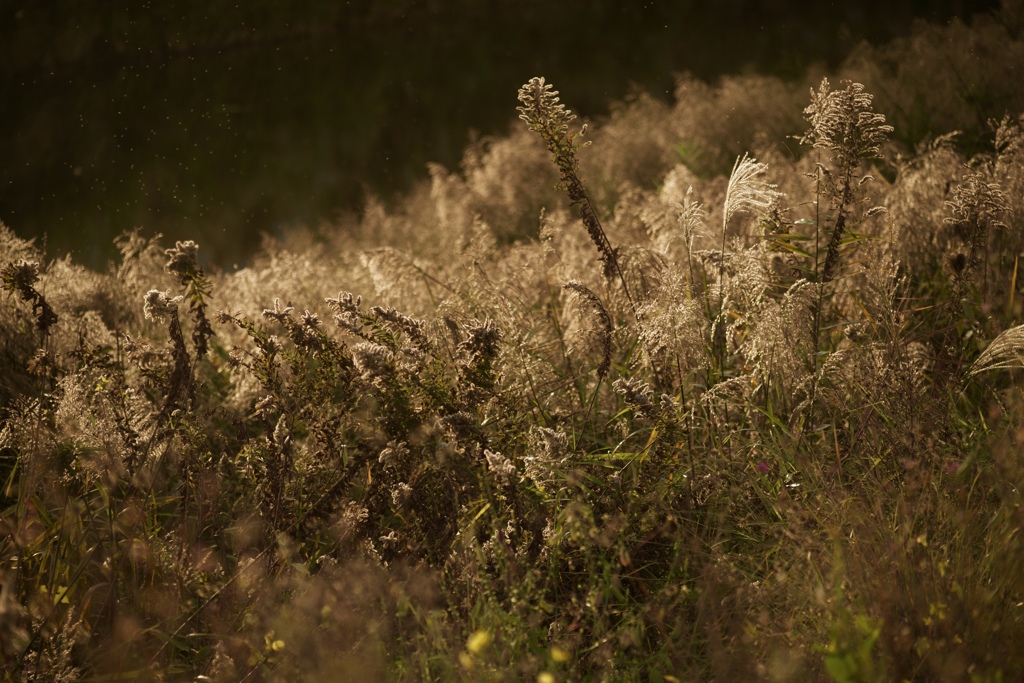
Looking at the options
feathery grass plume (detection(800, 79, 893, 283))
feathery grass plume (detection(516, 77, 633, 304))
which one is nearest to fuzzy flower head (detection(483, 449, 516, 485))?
feathery grass plume (detection(516, 77, 633, 304))

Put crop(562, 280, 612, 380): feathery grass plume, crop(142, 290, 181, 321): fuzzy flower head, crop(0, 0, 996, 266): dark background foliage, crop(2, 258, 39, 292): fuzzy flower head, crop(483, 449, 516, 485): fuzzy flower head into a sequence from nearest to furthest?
crop(483, 449, 516, 485): fuzzy flower head
crop(142, 290, 181, 321): fuzzy flower head
crop(562, 280, 612, 380): feathery grass plume
crop(2, 258, 39, 292): fuzzy flower head
crop(0, 0, 996, 266): dark background foliage

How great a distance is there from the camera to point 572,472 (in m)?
2.36

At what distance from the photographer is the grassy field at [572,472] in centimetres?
186

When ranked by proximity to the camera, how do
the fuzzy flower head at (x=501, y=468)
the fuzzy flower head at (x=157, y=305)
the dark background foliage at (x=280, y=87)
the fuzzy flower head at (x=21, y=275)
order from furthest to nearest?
the dark background foliage at (x=280, y=87)
the fuzzy flower head at (x=21, y=275)
the fuzzy flower head at (x=157, y=305)
the fuzzy flower head at (x=501, y=468)

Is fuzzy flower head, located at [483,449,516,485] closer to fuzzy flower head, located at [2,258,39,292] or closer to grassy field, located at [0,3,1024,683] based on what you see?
grassy field, located at [0,3,1024,683]

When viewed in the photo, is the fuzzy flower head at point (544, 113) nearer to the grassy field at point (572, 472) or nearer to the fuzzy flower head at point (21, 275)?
the grassy field at point (572, 472)

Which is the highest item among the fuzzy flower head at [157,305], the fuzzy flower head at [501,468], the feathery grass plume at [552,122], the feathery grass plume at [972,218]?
the fuzzy flower head at [157,305]

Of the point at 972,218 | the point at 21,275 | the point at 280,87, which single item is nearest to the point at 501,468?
the point at 21,275

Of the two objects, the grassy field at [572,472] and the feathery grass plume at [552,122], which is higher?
the feathery grass plume at [552,122]

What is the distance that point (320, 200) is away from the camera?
29.0 ft

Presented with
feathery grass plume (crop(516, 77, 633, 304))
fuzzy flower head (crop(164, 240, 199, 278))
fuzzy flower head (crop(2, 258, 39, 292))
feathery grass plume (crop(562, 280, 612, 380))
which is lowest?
feathery grass plume (crop(562, 280, 612, 380))

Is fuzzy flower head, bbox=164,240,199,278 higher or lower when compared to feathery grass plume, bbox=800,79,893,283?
higher

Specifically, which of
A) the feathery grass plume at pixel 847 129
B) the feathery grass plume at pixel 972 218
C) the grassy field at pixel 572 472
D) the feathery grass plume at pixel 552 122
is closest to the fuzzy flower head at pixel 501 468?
the grassy field at pixel 572 472

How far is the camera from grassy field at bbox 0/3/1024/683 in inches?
73.1
